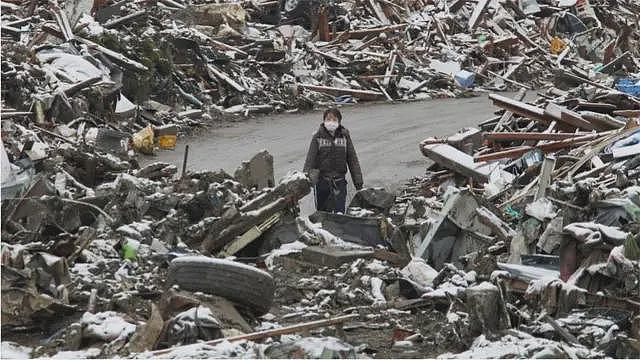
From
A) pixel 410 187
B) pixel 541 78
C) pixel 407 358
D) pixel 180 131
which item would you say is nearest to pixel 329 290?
pixel 407 358

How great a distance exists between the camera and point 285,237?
9.79 meters

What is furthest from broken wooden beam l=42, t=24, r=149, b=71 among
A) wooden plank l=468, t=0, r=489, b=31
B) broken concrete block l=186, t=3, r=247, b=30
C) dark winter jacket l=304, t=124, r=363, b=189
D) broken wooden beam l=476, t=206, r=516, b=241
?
wooden plank l=468, t=0, r=489, b=31

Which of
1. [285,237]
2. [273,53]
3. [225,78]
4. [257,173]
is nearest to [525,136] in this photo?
[257,173]

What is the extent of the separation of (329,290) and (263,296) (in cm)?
108

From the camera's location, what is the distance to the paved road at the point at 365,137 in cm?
1538

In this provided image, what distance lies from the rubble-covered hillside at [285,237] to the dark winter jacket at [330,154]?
24.0 inches

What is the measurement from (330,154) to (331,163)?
0.10m

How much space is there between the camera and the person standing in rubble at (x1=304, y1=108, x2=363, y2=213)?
36.3 ft

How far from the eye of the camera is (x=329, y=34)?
25.9 m

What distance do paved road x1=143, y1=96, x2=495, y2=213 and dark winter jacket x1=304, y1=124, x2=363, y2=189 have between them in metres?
0.72

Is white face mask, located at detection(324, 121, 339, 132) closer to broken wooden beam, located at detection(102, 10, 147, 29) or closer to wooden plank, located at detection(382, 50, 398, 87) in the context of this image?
broken wooden beam, located at detection(102, 10, 147, 29)

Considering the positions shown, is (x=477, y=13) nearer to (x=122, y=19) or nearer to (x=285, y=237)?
(x=122, y=19)

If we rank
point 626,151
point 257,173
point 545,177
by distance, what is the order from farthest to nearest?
point 257,173 < point 626,151 < point 545,177

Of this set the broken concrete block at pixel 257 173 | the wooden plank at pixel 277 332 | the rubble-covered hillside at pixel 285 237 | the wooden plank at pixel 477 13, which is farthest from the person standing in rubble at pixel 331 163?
the wooden plank at pixel 477 13
